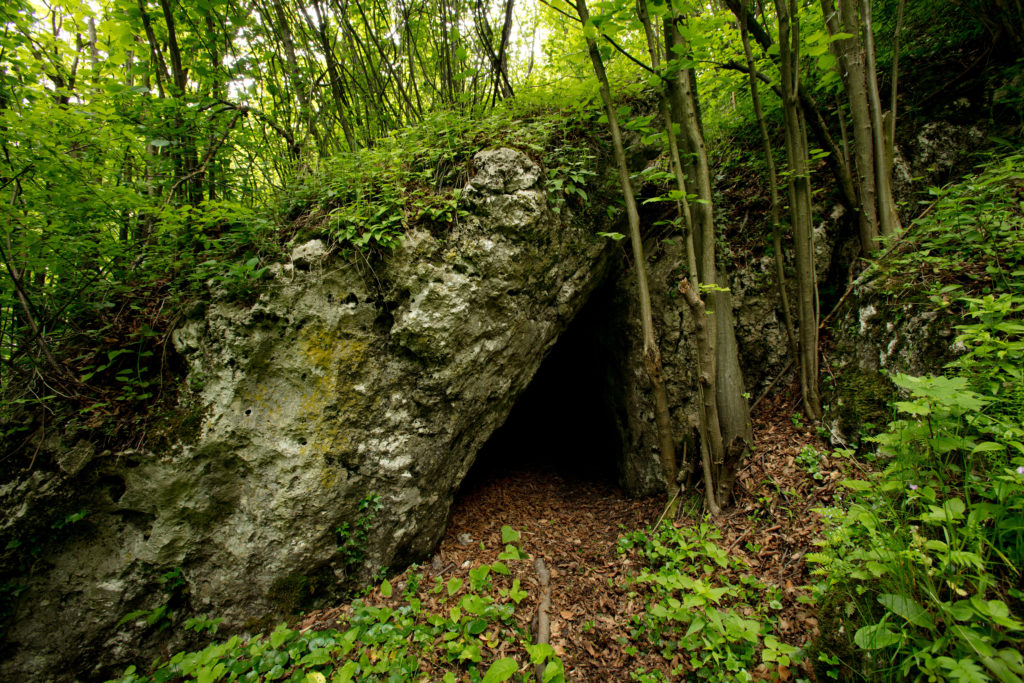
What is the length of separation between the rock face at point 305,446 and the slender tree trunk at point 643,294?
2.87 ft

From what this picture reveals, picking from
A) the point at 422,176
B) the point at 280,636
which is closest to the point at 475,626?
the point at 280,636

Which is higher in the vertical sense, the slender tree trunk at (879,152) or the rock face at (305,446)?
the slender tree trunk at (879,152)

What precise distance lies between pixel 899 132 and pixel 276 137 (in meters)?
7.64

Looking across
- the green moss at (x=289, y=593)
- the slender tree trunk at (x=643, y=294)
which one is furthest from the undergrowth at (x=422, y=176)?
the green moss at (x=289, y=593)

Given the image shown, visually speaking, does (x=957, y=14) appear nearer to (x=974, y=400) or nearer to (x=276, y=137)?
(x=974, y=400)

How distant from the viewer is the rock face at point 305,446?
2.83 meters

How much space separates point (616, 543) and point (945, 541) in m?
2.43

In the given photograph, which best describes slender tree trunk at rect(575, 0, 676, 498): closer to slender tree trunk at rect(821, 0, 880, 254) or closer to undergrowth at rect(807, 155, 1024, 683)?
undergrowth at rect(807, 155, 1024, 683)

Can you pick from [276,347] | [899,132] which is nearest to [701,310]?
[899,132]

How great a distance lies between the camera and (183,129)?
141 inches

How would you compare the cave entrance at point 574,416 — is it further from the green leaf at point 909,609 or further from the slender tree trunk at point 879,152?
the green leaf at point 909,609

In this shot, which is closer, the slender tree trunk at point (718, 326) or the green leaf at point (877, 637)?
the green leaf at point (877, 637)

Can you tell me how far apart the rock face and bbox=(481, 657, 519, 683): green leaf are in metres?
1.50

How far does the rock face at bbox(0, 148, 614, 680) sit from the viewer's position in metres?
2.83
